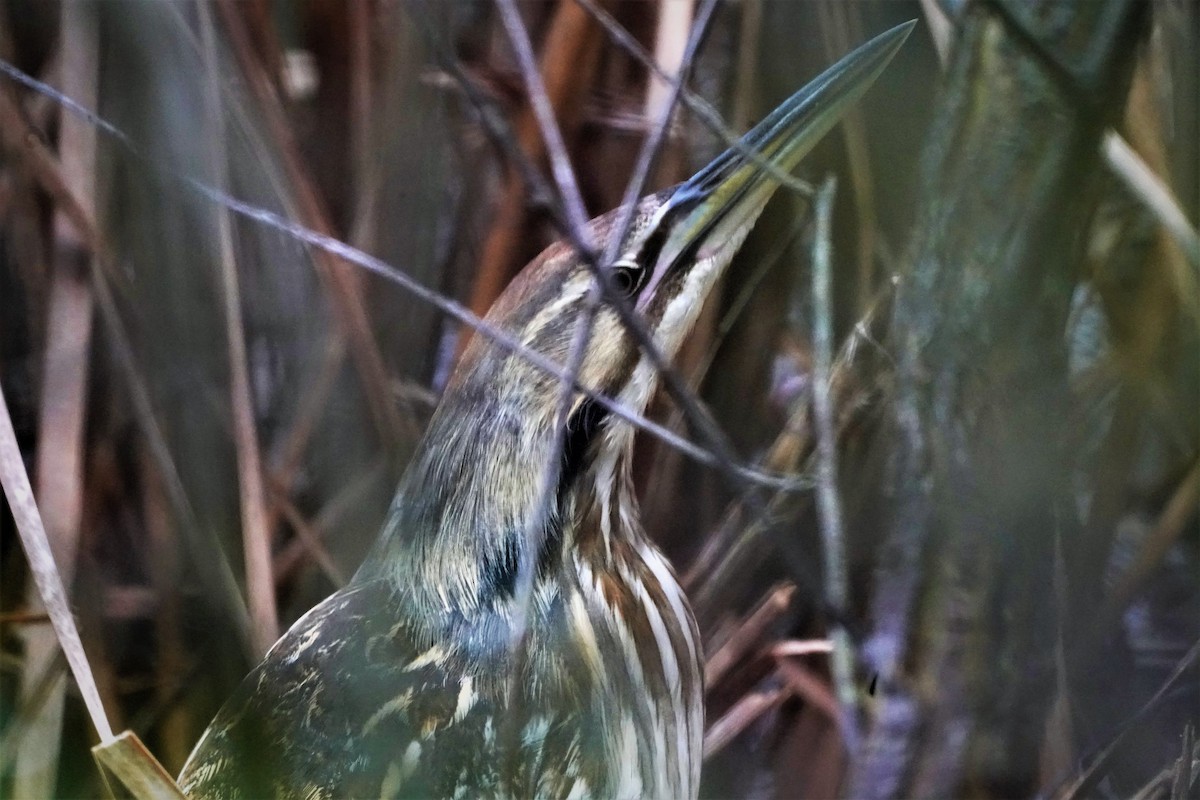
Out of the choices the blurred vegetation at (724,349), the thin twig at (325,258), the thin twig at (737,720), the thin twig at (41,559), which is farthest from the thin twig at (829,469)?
the thin twig at (41,559)

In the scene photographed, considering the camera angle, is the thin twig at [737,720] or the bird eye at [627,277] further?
the thin twig at [737,720]

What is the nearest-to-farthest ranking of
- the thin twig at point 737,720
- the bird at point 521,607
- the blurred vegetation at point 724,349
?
the blurred vegetation at point 724,349 → the bird at point 521,607 → the thin twig at point 737,720

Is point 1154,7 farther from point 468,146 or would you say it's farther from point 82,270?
point 82,270

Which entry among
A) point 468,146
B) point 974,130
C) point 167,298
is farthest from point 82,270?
point 974,130

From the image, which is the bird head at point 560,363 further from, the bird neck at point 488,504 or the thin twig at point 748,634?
the thin twig at point 748,634

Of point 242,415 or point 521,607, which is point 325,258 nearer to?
point 242,415

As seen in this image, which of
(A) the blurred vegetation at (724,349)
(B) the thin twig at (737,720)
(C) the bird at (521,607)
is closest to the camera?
(A) the blurred vegetation at (724,349)

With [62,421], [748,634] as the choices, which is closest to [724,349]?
[748,634]
